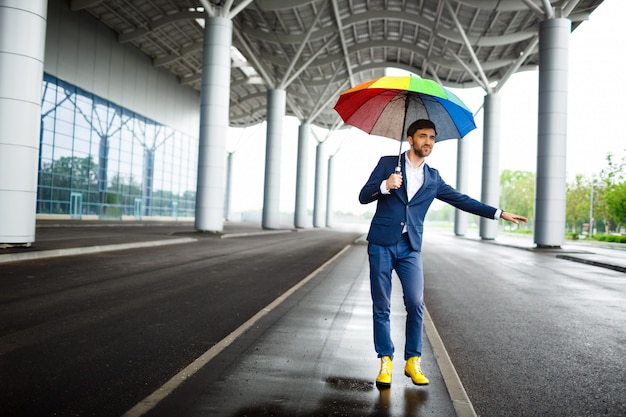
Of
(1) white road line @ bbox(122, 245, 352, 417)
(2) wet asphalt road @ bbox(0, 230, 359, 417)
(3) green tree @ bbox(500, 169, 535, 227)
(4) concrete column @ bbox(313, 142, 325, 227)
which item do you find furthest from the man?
(3) green tree @ bbox(500, 169, 535, 227)

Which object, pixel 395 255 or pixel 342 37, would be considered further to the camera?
pixel 342 37

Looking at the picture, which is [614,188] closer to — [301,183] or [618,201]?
[618,201]

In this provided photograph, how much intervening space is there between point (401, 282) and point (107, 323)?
3.64 meters

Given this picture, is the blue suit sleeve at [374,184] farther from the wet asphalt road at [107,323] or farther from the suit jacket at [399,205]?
the wet asphalt road at [107,323]

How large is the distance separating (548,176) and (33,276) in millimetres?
21663

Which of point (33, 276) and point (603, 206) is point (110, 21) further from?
point (603, 206)

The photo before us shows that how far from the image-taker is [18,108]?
41.6 feet

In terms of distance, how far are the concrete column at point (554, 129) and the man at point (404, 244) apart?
2172 cm

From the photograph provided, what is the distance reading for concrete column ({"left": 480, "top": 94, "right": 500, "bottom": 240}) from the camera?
35.8 metres

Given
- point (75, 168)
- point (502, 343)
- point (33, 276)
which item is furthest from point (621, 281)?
point (75, 168)

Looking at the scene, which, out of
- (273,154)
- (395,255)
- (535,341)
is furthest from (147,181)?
(395,255)

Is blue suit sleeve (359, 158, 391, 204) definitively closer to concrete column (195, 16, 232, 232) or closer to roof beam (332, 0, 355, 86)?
concrete column (195, 16, 232, 232)

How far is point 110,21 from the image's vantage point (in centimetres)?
4000

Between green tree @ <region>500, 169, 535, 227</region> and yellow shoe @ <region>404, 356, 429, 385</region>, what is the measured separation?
82.8 metres
